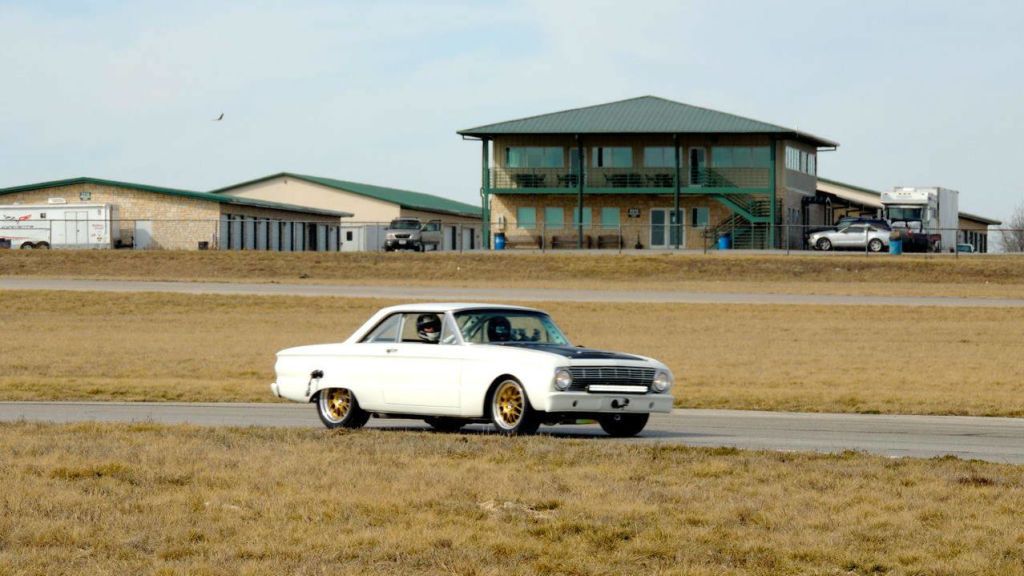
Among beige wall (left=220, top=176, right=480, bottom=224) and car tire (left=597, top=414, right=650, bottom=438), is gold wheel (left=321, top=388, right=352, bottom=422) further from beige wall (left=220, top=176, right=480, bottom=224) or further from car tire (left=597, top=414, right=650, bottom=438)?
beige wall (left=220, top=176, right=480, bottom=224)

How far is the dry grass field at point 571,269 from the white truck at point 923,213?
6513 mm

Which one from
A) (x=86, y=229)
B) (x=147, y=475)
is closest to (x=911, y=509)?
(x=147, y=475)

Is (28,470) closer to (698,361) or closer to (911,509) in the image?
(911,509)

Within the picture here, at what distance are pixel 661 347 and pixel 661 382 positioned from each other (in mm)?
19723

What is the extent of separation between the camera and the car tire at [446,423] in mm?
16975

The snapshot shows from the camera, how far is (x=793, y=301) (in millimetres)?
48312

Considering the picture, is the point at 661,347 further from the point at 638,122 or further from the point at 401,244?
the point at 638,122

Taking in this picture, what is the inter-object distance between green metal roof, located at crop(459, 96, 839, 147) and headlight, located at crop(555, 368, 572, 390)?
60743 millimetres

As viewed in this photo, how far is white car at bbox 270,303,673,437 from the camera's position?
608 inches

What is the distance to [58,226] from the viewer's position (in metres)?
77.5

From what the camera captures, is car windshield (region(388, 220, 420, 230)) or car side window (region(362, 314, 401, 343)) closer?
car side window (region(362, 314, 401, 343))

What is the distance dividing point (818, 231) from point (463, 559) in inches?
2602

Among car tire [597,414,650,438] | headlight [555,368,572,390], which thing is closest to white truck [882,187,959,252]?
car tire [597,414,650,438]

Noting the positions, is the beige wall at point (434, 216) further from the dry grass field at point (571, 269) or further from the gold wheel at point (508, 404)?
the gold wheel at point (508, 404)
